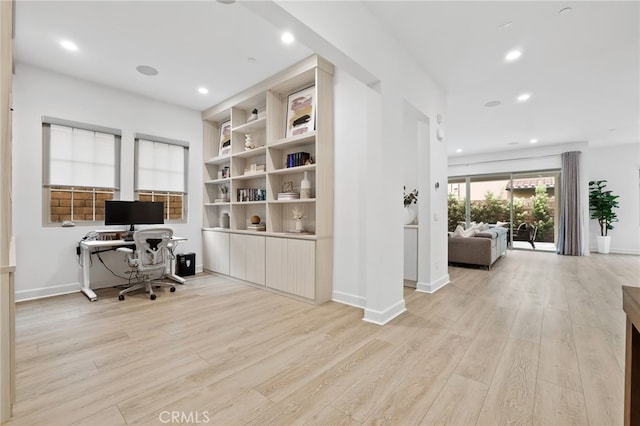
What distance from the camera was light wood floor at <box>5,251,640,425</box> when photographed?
151 cm

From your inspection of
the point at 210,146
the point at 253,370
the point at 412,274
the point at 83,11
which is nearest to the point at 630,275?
the point at 412,274

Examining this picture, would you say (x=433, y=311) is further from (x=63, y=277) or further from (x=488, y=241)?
(x=63, y=277)

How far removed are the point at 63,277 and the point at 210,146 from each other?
9.72 feet

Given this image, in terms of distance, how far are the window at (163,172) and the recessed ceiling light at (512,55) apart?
498 cm

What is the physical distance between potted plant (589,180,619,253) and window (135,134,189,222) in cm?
1023

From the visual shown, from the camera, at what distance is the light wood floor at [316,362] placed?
151 centimetres

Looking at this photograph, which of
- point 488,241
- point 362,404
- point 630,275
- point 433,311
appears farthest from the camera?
point 488,241

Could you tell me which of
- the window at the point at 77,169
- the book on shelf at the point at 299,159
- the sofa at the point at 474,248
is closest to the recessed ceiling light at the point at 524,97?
the sofa at the point at 474,248

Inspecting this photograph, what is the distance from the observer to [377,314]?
2.71 meters

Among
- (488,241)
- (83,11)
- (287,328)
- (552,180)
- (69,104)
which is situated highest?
(83,11)

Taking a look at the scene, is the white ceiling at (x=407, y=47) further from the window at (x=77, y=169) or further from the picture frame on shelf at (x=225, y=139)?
the window at (x=77, y=169)

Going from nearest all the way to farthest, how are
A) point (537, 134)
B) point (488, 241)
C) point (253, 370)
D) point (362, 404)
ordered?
point (362, 404)
point (253, 370)
point (488, 241)
point (537, 134)

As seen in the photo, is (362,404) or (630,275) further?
(630,275)

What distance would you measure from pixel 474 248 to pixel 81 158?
21.9 feet
